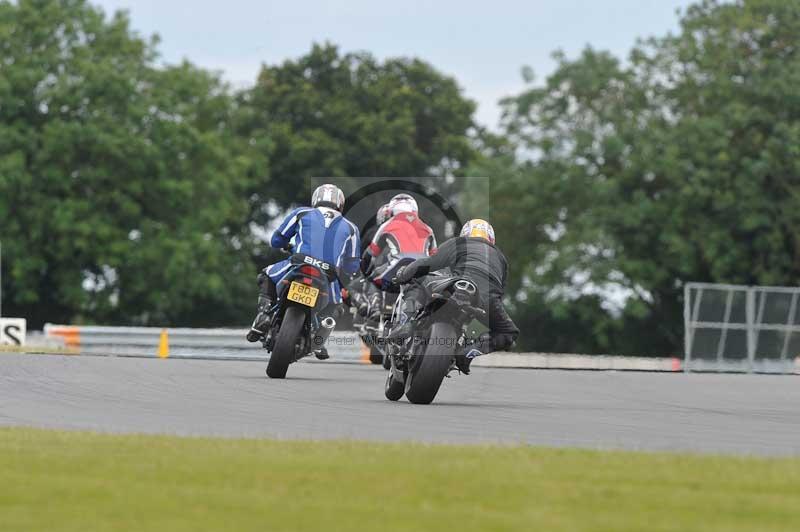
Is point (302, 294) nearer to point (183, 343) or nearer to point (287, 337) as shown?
point (287, 337)

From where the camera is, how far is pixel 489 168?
56.6 meters

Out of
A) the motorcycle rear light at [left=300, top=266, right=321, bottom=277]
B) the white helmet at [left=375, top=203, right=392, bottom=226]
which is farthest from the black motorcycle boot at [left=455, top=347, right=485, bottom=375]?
the white helmet at [left=375, top=203, right=392, bottom=226]

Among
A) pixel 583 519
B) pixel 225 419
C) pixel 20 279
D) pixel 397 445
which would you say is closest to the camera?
pixel 583 519

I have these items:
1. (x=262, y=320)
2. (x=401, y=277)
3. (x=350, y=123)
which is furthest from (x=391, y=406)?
(x=350, y=123)

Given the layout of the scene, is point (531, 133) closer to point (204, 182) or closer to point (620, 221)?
point (620, 221)

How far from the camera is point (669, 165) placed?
51.2 metres

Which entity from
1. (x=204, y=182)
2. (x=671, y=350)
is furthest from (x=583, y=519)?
(x=204, y=182)

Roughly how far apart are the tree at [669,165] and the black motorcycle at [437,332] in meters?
35.7

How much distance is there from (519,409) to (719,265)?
36.2m

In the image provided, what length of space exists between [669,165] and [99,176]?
1730 centimetres

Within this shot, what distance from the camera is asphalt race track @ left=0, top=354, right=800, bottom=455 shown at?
11.6 meters

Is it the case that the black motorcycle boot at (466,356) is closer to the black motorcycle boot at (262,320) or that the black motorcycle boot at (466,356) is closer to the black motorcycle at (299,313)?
the black motorcycle at (299,313)

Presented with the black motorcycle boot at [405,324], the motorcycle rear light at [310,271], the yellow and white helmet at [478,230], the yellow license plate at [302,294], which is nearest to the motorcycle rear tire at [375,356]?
the motorcycle rear light at [310,271]

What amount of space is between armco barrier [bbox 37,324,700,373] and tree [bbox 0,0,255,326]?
25.5m
